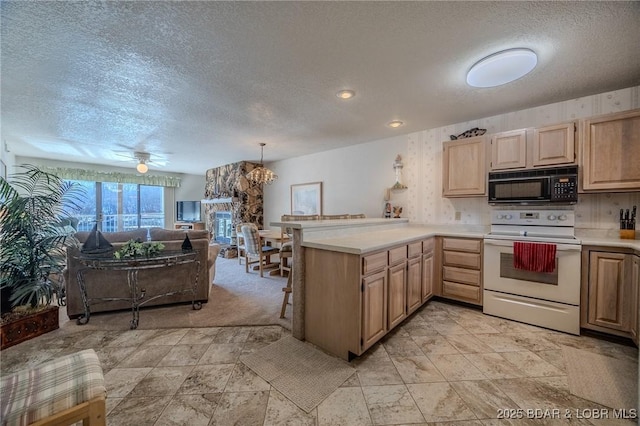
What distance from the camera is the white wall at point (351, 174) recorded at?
14.0 feet

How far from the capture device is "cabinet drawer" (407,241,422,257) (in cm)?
259

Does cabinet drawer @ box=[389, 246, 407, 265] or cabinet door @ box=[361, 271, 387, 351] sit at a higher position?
cabinet drawer @ box=[389, 246, 407, 265]

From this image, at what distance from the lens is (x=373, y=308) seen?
2041mm

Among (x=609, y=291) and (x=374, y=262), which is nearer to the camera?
(x=374, y=262)

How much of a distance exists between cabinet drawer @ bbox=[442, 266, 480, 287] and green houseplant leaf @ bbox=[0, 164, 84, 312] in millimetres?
4363

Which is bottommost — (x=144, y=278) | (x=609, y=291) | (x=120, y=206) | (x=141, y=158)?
(x=144, y=278)

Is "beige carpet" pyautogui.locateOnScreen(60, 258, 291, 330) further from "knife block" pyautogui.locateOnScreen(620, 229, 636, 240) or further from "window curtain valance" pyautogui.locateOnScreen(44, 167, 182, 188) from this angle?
"window curtain valance" pyautogui.locateOnScreen(44, 167, 182, 188)

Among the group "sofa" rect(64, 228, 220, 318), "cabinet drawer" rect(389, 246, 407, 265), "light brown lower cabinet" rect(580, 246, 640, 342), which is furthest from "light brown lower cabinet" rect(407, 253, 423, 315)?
"sofa" rect(64, 228, 220, 318)

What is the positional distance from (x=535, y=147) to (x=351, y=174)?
8.85 ft

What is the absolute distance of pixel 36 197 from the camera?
8.04 ft

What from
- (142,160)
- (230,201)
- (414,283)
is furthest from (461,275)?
(142,160)

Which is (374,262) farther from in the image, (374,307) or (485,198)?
(485,198)

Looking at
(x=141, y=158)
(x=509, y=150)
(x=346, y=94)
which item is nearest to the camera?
(x=346, y=94)

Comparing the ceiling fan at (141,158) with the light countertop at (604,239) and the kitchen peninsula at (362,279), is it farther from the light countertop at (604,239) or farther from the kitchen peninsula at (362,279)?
the light countertop at (604,239)
